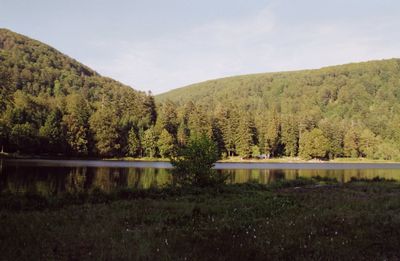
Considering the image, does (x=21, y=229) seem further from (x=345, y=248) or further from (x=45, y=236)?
(x=345, y=248)

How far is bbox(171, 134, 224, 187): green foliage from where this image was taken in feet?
96.1

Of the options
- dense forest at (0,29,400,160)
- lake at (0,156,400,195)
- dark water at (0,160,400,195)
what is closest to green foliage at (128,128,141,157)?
dense forest at (0,29,400,160)

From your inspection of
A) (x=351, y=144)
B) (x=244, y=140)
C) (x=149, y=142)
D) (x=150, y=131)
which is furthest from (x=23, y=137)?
(x=351, y=144)

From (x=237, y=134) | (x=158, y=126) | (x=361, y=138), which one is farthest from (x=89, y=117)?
(x=361, y=138)

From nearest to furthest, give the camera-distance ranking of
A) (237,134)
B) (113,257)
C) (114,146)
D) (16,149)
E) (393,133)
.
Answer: (113,257) < (16,149) < (114,146) < (237,134) < (393,133)

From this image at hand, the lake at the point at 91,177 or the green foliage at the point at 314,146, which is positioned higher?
the green foliage at the point at 314,146

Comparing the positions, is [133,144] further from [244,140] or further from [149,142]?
[244,140]

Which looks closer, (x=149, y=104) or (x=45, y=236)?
(x=45, y=236)

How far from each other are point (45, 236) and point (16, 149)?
106 metres

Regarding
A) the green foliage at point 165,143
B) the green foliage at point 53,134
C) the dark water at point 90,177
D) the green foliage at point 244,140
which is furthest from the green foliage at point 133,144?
the dark water at point 90,177

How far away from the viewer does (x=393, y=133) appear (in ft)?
627

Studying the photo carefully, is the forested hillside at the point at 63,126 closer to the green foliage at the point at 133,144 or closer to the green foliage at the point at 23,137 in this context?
the green foliage at the point at 23,137

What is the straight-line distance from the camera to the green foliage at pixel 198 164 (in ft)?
96.1

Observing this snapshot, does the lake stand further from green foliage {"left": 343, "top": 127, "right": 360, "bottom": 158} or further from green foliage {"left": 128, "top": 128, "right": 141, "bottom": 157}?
green foliage {"left": 343, "top": 127, "right": 360, "bottom": 158}
